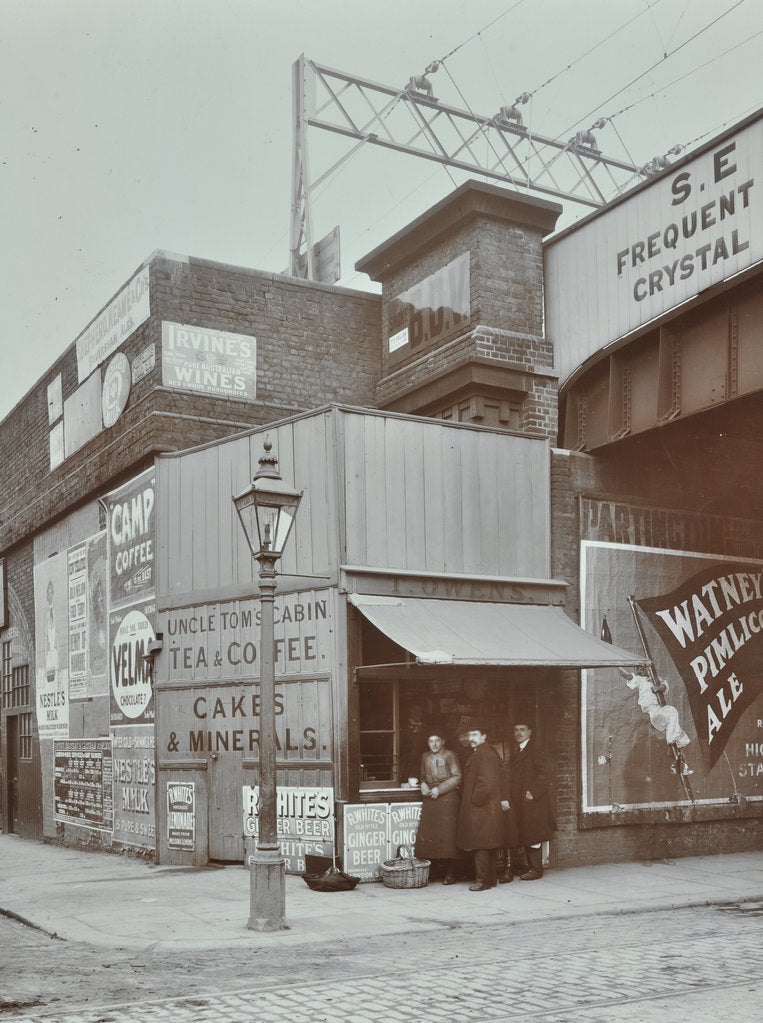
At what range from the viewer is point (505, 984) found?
7.16 metres

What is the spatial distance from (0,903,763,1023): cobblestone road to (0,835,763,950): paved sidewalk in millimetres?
852

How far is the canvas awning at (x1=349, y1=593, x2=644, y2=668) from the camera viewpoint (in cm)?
1176

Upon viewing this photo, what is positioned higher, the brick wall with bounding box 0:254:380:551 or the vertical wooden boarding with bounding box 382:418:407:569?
the brick wall with bounding box 0:254:380:551

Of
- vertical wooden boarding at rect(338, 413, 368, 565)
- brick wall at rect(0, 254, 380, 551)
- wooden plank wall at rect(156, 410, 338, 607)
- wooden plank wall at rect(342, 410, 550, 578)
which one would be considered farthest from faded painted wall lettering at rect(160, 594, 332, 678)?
brick wall at rect(0, 254, 380, 551)

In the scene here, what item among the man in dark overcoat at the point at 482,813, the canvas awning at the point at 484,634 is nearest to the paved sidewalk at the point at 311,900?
the man in dark overcoat at the point at 482,813

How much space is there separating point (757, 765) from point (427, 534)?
19.9ft

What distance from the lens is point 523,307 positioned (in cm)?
1642

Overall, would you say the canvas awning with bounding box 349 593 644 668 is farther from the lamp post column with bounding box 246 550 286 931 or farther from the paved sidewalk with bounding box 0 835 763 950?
the paved sidewalk with bounding box 0 835 763 950

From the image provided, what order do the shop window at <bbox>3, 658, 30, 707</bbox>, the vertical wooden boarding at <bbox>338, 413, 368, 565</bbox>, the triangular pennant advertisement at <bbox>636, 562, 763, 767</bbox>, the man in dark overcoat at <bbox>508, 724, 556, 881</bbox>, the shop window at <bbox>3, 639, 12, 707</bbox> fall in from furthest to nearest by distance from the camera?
the shop window at <bbox>3, 639, 12, 707</bbox> → the shop window at <bbox>3, 658, 30, 707</bbox> → the triangular pennant advertisement at <bbox>636, 562, 763, 767</bbox> → the vertical wooden boarding at <bbox>338, 413, 368, 565</bbox> → the man in dark overcoat at <bbox>508, 724, 556, 881</bbox>

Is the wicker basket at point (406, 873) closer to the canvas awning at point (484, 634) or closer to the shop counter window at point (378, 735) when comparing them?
the shop counter window at point (378, 735)

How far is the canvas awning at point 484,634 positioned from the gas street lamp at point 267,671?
1923 millimetres

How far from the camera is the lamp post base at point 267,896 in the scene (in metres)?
9.26

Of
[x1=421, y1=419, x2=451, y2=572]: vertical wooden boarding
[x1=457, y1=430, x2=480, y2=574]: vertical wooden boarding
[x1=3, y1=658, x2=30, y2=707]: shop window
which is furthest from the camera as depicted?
[x1=3, y1=658, x2=30, y2=707]: shop window

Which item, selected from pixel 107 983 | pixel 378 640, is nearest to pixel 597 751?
pixel 378 640
